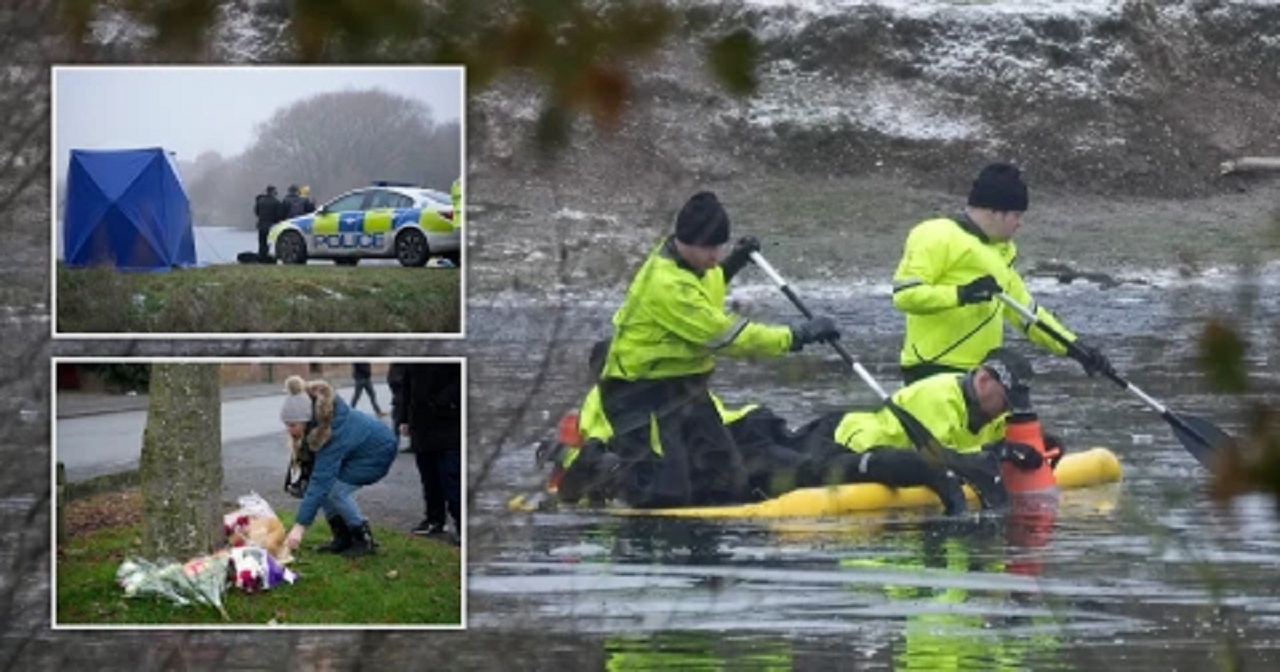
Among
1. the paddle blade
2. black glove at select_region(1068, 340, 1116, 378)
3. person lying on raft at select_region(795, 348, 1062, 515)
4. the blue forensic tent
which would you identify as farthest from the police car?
the paddle blade

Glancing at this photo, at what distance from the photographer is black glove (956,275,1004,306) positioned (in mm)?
6574

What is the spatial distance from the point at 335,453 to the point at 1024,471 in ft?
5.79

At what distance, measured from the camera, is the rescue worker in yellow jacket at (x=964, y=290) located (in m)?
6.55

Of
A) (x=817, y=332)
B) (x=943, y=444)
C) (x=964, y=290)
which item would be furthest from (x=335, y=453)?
(x=964, y=290)

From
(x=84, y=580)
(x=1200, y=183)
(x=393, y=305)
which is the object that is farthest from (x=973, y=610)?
(x=84, y=580)

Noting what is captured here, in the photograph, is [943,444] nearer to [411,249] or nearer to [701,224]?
[701,224]

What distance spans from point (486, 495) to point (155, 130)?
1.24 meters

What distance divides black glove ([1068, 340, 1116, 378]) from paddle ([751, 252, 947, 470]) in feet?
1.38

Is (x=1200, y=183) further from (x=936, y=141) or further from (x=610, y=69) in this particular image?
(x=610, y=69)

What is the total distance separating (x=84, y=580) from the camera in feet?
21.5

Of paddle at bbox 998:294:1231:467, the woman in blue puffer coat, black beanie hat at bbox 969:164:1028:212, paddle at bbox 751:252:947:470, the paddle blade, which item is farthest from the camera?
black beanie hat at bbox 969:164:1028:212

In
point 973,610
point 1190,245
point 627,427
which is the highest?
A: point 1190,245

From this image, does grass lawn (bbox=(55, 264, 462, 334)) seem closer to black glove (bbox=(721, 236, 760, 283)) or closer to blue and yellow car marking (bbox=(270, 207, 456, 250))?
blue and yellow car marking (bbox=(270, 207, 456, 250))

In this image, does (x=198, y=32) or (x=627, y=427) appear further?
(x=627, y=427)
